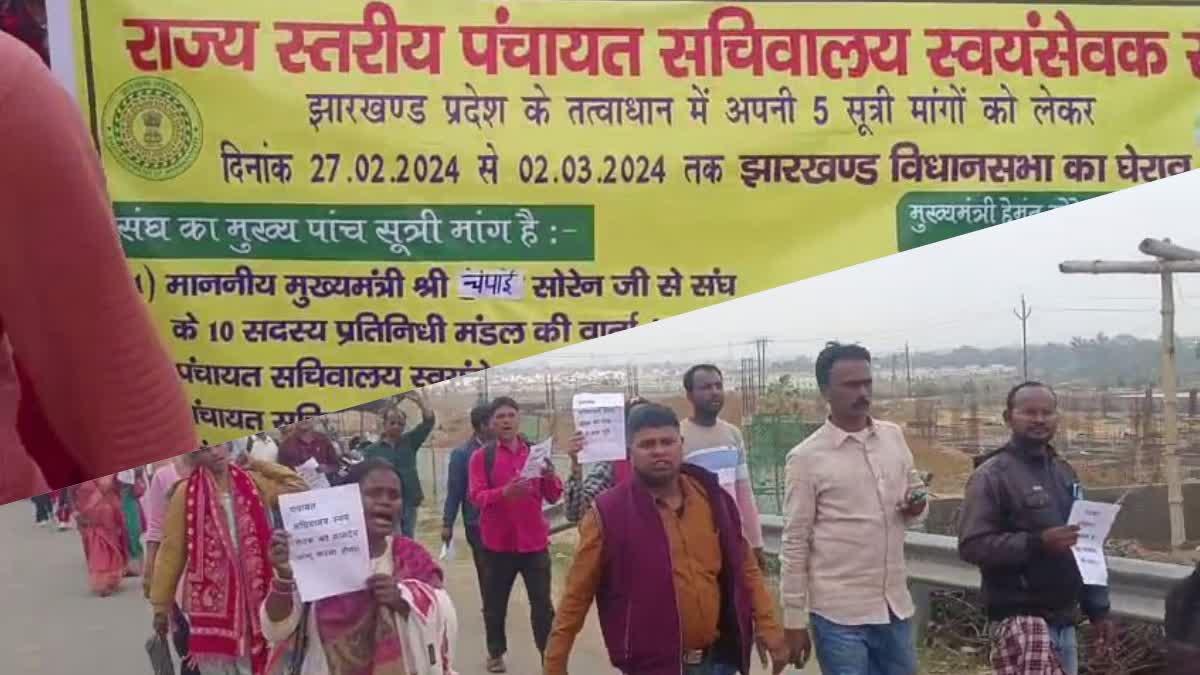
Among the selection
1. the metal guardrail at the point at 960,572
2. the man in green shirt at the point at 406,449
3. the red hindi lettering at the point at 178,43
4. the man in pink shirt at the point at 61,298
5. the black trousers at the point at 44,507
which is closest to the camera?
the man in pink shirt at the point at 61,298

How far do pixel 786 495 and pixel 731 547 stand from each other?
115mm

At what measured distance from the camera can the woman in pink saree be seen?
143 centimetres

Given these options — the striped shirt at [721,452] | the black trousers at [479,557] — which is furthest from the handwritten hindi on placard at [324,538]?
the striped shirt at [721,452]

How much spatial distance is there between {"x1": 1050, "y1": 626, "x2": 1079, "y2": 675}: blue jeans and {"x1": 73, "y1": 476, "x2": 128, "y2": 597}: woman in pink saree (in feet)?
4.61

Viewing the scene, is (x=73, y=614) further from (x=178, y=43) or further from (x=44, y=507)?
(x=178, y=43)

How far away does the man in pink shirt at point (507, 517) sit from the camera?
156cm

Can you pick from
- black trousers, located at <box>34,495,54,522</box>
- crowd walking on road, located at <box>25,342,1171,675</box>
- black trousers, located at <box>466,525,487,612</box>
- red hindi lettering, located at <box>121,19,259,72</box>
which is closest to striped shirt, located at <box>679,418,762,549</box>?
crowd walking on road, located at <box>25,342,1171,675</box>

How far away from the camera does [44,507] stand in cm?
144

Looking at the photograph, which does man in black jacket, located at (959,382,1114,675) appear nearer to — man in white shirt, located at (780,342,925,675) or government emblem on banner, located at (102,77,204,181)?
man in white shirt, located at (780,342,925,675)

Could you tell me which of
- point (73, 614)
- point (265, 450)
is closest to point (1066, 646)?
point (265, 450)

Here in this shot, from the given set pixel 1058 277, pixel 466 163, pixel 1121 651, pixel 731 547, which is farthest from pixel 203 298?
pixel 1121 651

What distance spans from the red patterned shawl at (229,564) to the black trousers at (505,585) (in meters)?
0.31

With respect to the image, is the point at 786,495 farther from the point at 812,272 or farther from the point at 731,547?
the point at 812,272

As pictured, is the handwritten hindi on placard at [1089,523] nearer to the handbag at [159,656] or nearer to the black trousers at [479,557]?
the black trousers at [479,557]
